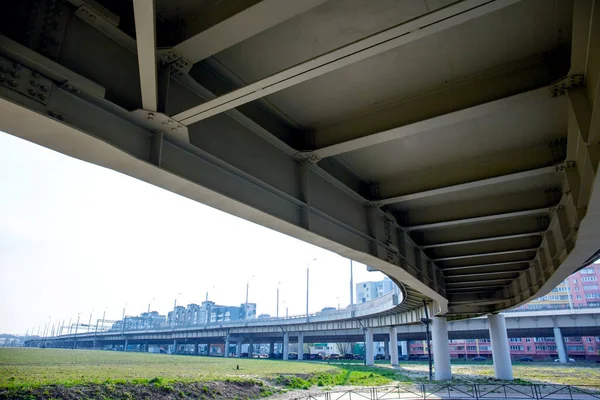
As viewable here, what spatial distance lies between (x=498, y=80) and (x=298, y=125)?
361 centimetres

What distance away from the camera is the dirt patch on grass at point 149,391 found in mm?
17297

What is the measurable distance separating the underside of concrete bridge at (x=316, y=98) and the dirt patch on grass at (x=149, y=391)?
15576 millimetres

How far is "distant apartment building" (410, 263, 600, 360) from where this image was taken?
88250 millimetres

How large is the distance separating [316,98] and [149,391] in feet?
63.8

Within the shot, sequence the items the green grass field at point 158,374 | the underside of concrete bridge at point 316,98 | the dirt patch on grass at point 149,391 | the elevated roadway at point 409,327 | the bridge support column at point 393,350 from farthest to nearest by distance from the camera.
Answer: the bridge support column at point 393,350 → the elevated roadway at point 409,327 → the green grass field at point 158,374 → the dirt patch on grass at point 149,391 → the underside of concrete bridge at point 316,98

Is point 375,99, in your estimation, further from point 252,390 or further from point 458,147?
point 252,390

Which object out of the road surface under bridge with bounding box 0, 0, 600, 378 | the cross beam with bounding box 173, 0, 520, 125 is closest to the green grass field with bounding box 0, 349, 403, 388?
the road surface under bridge with bounding box 0, 0, 600, 378

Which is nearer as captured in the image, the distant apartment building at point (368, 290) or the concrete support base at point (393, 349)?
the concrete support base at point (393, 349)

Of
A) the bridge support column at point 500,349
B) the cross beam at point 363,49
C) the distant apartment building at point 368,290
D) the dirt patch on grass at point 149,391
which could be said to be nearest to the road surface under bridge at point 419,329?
the bridge support column at point 500,349

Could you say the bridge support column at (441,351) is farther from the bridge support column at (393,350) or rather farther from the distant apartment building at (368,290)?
the distant apartment building at (368,290)

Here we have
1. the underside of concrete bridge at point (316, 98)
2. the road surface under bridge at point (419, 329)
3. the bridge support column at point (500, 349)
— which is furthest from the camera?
the road surface under bridge at point (419, 329)

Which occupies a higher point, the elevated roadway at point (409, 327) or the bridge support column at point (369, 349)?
the elevated roadway at point (409, 327)

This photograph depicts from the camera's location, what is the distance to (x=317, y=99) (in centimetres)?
712

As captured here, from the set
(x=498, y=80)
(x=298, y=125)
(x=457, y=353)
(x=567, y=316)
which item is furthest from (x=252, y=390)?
(x=457, y=353)
